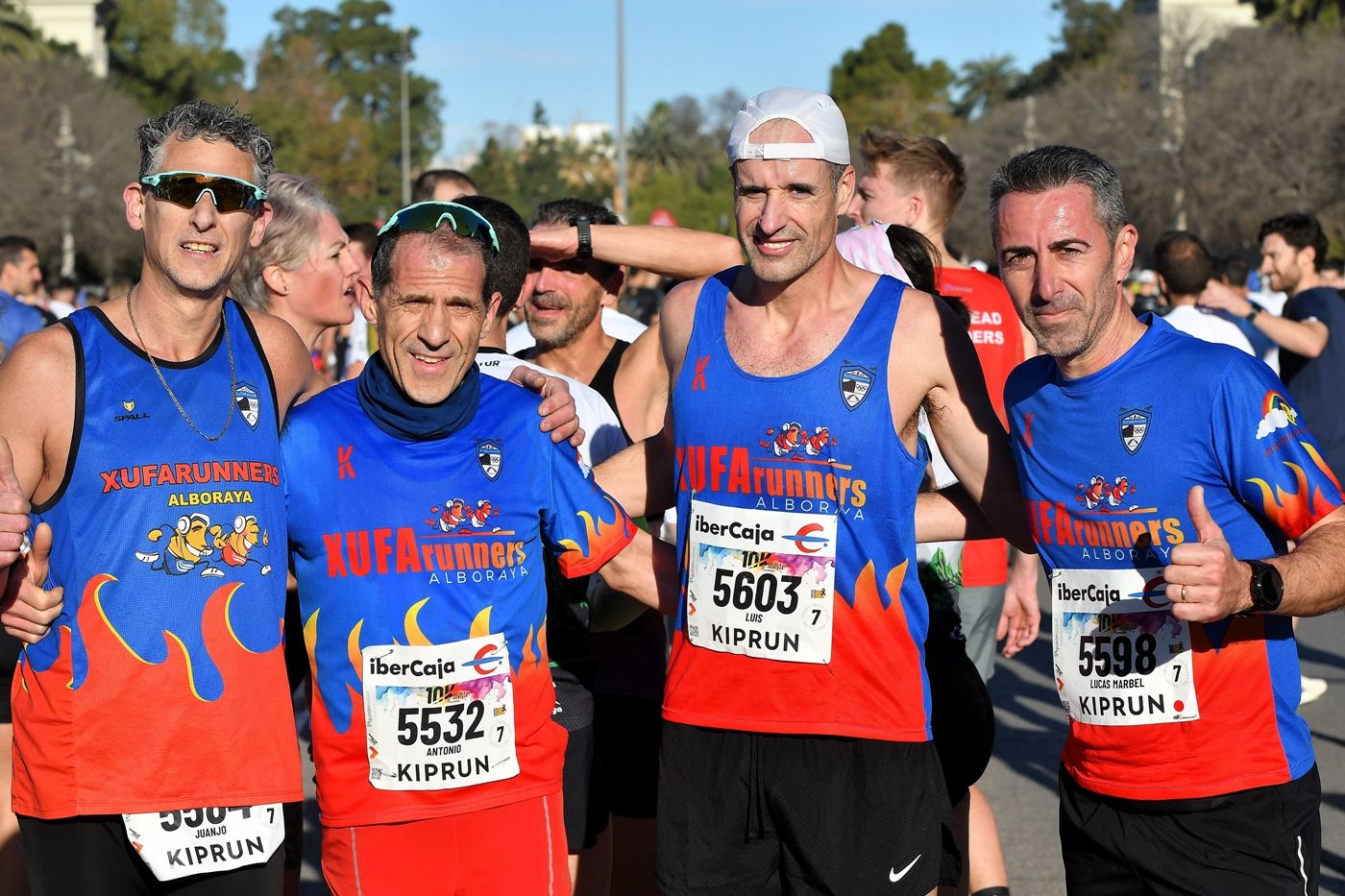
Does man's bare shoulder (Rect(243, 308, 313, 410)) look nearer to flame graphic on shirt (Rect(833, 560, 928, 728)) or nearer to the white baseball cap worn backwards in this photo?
the white baseball cap worn backwards

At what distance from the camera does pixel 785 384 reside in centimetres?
383

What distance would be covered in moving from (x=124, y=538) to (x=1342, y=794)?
230 inches

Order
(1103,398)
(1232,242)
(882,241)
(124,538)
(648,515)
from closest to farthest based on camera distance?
(124,538) < (1103,398) < (648,515) < (882,241) < (1232,242)

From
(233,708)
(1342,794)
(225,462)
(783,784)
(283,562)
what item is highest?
(225,462)

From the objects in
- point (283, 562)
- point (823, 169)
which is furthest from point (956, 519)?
point (283, 562)

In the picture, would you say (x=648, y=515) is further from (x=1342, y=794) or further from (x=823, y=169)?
(x=1342, y=794)

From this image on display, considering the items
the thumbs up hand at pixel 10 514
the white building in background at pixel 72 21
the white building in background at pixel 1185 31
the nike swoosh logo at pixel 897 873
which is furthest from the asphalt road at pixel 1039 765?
the white building in background at pixel 72 21

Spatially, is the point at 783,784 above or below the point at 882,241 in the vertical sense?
below

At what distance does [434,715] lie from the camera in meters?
3.51

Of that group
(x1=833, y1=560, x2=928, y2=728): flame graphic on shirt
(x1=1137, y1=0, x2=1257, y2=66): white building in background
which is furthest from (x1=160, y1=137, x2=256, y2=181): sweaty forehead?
(x1=1137, y1=0, x2=1257, y2=66): white building in background

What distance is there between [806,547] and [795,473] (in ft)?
0.60

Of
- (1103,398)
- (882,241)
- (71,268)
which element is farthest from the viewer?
(71,268)

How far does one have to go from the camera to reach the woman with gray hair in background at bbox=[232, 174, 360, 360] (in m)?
5.31

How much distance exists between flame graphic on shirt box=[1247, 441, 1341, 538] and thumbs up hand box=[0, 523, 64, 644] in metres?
2.61
